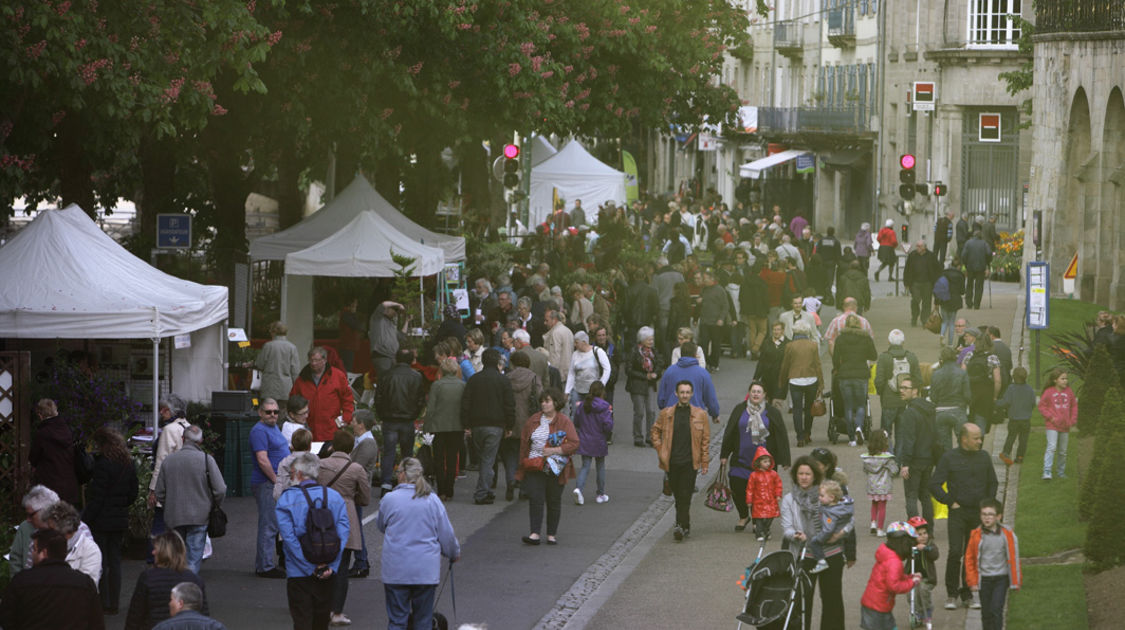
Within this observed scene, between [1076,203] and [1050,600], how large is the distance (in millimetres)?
23641

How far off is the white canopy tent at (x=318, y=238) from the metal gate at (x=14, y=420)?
8.41 metres

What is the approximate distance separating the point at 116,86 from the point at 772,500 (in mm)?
7422

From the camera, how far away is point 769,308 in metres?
29.0

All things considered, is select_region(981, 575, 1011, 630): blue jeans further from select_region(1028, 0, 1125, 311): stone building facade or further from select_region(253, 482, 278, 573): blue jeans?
select_region(1028, 0, 1125, 311): stone building facade

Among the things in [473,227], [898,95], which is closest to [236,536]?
[473,227]

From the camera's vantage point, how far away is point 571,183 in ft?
→ 150

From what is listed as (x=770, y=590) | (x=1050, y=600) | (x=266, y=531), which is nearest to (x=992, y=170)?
(x=1050, y=600)

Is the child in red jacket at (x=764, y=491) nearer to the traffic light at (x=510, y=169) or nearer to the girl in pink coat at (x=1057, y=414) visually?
the girl in pink coat at (x=1057, y=414)

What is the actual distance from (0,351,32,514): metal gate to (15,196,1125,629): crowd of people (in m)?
1.45

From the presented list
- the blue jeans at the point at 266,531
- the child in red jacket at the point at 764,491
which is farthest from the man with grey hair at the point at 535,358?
the blue jeans at the point at 266,531

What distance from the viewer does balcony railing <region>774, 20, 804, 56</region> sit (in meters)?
71.1

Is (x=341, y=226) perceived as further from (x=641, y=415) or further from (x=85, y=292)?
(x=85, y=292)

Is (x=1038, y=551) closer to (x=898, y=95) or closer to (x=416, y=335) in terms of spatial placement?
(x=416, y=335)

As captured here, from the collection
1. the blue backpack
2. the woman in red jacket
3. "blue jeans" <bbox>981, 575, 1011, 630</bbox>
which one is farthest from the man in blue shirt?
the woman in red jacket
